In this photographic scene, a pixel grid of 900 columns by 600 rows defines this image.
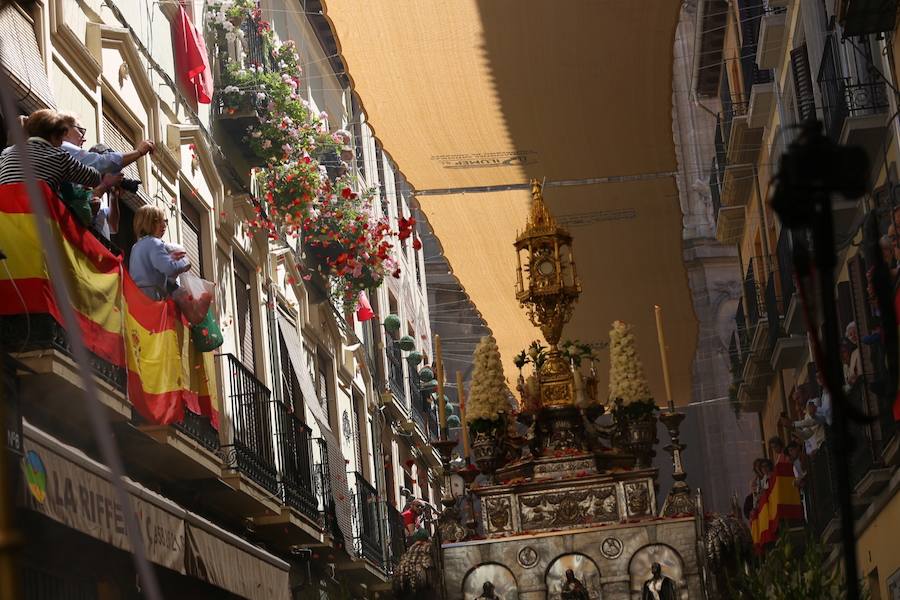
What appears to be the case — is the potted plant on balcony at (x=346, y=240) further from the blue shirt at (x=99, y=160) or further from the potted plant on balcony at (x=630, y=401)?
the blue shirt at (x=99, y=160)

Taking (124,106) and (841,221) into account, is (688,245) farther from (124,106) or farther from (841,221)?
(124,106)

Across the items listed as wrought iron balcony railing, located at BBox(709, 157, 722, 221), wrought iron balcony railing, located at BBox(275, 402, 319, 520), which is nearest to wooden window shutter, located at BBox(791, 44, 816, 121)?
wrought iron balcony railing, located at BBox(275, 402, 319, 520)

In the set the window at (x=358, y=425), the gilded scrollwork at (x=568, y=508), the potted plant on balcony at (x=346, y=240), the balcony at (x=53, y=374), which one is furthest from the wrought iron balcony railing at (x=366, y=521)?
the balcony at (x=53, y=374)

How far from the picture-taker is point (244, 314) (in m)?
14.9

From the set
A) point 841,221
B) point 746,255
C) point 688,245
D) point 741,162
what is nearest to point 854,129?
point 841,221

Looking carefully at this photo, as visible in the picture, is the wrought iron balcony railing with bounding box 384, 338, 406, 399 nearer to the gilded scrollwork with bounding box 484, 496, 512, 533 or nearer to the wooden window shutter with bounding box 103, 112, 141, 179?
the wooden window shutter with bounding box 103, 112, 141, 179

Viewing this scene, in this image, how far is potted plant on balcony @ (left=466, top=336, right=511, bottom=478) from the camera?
32.7ft

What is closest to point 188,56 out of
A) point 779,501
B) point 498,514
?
point 498,514

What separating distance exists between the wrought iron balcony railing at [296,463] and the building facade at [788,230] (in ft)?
15.2

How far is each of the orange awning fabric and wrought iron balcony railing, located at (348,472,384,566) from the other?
10.6 ft

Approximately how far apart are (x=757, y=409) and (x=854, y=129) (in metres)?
13.9

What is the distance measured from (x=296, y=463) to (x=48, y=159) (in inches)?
265

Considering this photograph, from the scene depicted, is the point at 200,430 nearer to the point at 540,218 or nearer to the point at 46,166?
the point at 540,218

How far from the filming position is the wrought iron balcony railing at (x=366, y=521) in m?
17.7
